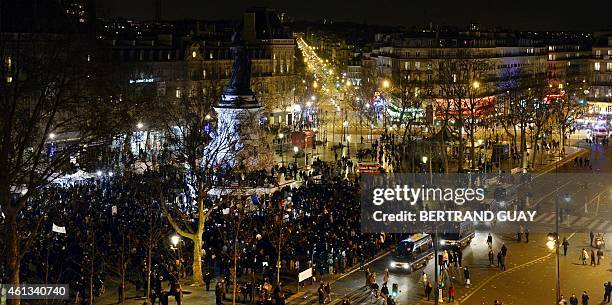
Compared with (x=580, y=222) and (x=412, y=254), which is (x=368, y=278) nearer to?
(x=412, y=254)

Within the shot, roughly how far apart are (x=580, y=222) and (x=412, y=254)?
1539 centimetres

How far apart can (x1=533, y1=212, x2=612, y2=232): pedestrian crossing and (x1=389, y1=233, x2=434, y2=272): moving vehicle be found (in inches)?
449

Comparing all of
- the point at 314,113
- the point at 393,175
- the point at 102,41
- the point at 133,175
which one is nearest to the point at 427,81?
the point at 314,113

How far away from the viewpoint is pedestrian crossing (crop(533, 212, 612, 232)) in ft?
163

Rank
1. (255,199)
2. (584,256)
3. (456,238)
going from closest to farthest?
(584,256) → (456,238) → (255,199)

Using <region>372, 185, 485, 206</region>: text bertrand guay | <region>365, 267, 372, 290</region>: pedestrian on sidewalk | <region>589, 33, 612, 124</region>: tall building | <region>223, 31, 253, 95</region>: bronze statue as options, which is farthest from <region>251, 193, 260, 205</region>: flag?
<region>589, 33, 612, 124</region>: tall building

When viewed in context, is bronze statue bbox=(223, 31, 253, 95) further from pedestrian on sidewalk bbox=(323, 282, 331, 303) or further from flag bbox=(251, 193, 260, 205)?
pedestrian on sidewalk bbox=(323, 282, 331, 303)

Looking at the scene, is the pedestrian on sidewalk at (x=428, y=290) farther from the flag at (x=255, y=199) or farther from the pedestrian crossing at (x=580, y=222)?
the pedestrian crossing at (x=580, y=222)

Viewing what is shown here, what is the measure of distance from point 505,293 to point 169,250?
1349 cm

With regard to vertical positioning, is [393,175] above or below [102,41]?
below

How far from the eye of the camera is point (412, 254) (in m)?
40.3

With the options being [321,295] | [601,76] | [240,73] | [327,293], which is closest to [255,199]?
[240,73]

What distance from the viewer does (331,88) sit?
153375 millimetres

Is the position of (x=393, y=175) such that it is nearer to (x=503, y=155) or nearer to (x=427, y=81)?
(x=503, y=155)
